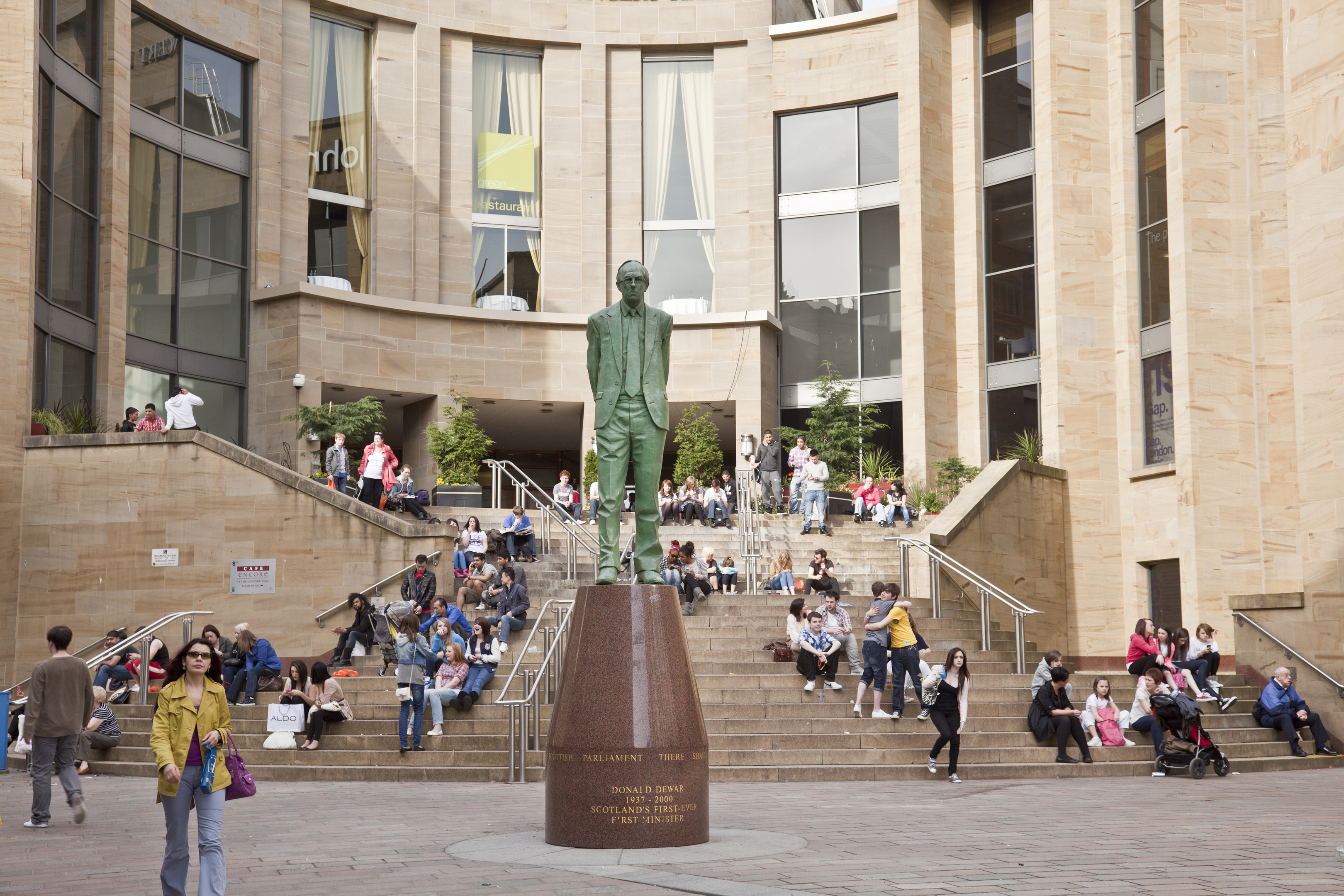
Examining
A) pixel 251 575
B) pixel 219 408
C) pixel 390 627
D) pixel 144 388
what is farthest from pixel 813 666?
pixel 219 408

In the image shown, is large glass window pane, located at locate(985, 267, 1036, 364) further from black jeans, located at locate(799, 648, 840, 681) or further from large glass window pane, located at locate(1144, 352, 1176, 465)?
black jeans, located at locate(799, 648, 840, 681)

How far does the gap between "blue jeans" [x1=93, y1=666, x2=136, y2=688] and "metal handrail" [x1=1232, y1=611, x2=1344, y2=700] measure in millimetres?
15076

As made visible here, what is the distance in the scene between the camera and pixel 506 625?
17875 millimetres

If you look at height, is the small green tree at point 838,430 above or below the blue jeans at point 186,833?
above

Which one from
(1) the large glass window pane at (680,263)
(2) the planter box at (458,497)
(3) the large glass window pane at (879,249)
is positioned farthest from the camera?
(1) the large glass window pane at (680,263)

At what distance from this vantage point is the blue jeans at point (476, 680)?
1592 centimetres

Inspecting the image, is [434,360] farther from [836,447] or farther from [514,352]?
[836,447]

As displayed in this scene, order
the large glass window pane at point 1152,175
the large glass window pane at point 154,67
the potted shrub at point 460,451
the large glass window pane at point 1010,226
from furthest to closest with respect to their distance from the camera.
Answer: the large glass window pane at point 1010,226, the large glass window pane at point 154,67, the potted shrub at point 460,451, the large glass window pane at point 1152,175

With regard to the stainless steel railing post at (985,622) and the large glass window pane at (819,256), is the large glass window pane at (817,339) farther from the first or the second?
the stainless steel railing post at (985,622)

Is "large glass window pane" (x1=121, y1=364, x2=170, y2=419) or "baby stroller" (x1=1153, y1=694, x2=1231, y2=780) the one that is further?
Answer: "large glass window pane" (x1=121, y1=364, x2=170, y2=419)

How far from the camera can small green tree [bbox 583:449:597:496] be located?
28.4 metres

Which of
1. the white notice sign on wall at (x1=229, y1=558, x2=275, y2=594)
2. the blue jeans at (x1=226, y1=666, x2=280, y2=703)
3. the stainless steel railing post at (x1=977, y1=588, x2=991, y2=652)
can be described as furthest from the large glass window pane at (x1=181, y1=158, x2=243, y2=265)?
the stainless steel railing post at (x1=977, y1=588, x2=991, y2=652)

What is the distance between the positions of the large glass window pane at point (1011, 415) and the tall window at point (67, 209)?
18.3 m

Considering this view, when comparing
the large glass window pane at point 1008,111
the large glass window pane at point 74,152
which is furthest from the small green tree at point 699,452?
the large glass window pane at point 74,152
